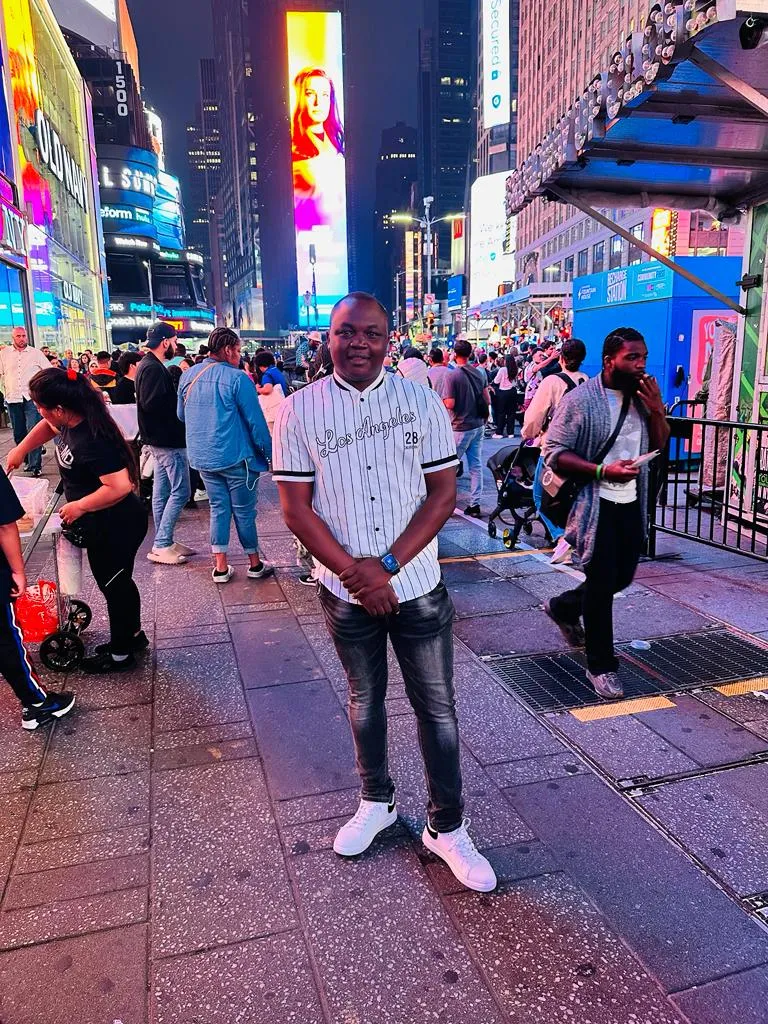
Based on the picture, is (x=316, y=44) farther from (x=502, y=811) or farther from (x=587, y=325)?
(x=502, y=811)

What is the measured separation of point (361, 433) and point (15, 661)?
2481mm

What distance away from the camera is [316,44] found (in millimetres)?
132750

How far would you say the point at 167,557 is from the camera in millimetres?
7195

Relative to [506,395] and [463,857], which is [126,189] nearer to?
[506,395]

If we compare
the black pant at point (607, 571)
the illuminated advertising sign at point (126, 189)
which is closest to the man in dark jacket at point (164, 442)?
the black pant at point (607, 571)

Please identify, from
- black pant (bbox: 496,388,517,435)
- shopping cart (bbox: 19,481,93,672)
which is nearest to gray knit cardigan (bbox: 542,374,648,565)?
shopping cart (bbox: 19,481,93,672)

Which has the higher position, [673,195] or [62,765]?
[673,195]

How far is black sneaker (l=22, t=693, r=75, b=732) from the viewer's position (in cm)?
396

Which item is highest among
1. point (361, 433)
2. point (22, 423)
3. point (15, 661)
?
point (361, 433)

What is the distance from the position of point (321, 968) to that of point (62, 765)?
6.21 ft

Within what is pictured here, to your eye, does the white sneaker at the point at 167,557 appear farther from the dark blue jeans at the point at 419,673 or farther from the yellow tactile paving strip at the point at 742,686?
the yellow tactile paving strip at the point at 742,686

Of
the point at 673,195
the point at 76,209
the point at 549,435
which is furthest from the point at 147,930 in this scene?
the point at 76,209

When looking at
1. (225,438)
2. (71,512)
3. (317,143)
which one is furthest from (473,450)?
(317,143)

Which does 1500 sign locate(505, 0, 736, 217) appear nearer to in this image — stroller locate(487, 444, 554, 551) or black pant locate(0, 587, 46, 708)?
stroller locate(487, 444, 554, 551)
